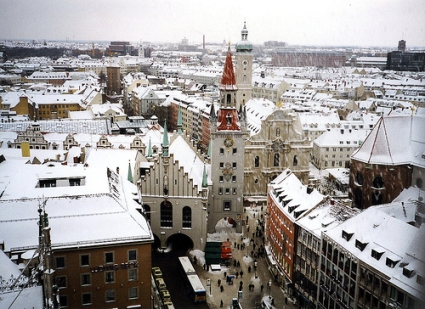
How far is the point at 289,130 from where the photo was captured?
184ft

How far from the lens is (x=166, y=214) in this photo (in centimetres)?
3938

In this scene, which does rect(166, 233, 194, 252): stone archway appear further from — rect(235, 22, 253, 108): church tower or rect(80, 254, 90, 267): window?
rect(235, 22, 253, 108): church tower

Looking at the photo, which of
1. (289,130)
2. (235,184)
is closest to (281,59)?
(289,130)

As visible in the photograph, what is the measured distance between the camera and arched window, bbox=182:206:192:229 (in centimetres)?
3912

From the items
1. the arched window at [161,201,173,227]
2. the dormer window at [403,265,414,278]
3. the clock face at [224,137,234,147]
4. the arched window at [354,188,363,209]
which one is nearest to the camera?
the dormer window at [403,265,414,278]

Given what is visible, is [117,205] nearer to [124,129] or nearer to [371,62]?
[124,129]

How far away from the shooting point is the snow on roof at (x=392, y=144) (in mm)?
40156

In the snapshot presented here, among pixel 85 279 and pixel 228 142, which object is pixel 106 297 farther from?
pixel 228 142

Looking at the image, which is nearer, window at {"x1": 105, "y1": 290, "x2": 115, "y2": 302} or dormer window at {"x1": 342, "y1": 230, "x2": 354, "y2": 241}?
window at {"x1": 105, "y1": 290, "x2": 115, "y2": 302}

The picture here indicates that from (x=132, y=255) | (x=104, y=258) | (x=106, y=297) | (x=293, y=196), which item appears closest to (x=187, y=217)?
(x=293, y=196)

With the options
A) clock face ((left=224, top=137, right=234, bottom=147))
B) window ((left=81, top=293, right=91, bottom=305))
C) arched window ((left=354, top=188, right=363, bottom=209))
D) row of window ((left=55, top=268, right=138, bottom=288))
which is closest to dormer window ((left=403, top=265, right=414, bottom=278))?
row of window ((left=55, top=268, right=138, bottom=288))

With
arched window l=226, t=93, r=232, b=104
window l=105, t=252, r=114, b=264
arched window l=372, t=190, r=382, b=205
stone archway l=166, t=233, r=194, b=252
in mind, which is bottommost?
stone archway l=166, t=233, r=194, b=252

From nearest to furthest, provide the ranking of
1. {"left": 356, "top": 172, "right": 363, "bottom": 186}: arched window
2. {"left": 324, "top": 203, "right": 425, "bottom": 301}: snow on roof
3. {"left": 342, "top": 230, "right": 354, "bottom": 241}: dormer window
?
{"left": 324, "top": 203, "right": 425, "bottom": 301}: snow on roof < {"left": 342, "top": 230, "right": 354, "bottom": 241}: dormer window < {"left": 356, "top": 172, "right": 363, "bottom": 186}: arched window

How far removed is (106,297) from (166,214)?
1287 centimetres
